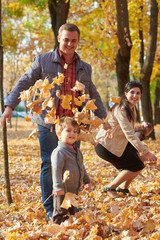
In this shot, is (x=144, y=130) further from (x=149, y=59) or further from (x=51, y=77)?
(x=149, y=59)

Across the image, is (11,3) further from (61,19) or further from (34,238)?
(34,238)

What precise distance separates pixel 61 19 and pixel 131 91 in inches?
197

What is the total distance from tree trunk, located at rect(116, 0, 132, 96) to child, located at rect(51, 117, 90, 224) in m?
5.00

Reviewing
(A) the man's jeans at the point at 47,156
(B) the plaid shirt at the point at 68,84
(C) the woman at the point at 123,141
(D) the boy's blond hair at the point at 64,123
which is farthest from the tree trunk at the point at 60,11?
(D) the boy's blond hair at the point at 64,123

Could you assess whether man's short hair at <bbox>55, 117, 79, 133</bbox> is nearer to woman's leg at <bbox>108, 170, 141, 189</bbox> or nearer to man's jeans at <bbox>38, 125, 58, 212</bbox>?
man's jeans at <bbox>38, 125, 58, 212</bbox>

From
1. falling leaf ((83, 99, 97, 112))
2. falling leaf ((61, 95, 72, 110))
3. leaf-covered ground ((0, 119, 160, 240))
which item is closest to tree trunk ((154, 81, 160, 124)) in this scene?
leaf-covered ground ((0, 119, 160, 240))

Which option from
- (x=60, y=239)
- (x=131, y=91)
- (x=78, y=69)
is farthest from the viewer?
(x=131, y=91)

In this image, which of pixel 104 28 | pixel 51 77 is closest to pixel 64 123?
pixel 51 77

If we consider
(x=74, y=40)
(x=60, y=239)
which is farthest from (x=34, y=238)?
(x=74, y=40)

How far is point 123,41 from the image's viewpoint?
25.6 feet

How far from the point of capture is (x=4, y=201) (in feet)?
13.7

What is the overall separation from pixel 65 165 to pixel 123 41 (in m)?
5.75

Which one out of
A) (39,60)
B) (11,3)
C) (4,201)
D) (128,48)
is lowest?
(4,201)

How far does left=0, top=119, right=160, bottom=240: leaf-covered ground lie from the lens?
271cm
